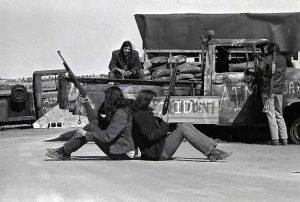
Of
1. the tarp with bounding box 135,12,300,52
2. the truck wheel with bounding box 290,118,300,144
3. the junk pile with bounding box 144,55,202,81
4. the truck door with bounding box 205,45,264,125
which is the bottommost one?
the truck wheel with bounding box 290,118,300,144

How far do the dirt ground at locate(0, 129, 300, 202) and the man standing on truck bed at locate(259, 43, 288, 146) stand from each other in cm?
171

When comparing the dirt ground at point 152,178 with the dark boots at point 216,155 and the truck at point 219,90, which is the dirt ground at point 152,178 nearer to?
the dark boots at point 216,155

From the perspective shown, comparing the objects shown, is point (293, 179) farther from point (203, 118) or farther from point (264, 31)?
point (264, 31)

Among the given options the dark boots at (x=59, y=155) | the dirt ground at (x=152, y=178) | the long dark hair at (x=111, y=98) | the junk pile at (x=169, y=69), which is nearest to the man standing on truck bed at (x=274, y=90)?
the dirt ground at (x=152, y=178)

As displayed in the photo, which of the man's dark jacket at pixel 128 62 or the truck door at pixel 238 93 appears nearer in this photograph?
the truck door at pixel 238 93

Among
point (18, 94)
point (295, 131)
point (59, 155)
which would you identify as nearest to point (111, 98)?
point (59, 155)

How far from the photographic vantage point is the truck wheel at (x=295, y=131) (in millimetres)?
14945

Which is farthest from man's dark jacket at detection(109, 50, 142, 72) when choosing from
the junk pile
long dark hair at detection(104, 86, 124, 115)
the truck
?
long dark hair at detection(104, 86, 124, 115)

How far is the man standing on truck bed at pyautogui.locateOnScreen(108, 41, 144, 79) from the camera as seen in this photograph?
1634 centimetres

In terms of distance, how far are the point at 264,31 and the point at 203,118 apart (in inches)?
233

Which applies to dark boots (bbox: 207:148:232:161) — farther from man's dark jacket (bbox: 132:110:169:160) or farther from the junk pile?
the junk pile

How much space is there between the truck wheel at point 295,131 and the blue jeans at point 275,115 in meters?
0.33

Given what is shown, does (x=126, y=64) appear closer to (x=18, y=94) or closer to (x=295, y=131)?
(x=295, y=131)

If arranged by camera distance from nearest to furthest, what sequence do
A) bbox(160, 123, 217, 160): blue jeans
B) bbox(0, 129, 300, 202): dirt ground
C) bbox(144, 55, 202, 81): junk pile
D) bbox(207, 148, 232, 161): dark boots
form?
bbox(0, 129, 300, 202): dirt ground
bbox(160, 123, 217, 160): blue jeans
bbox(207, 148, 232, 161): dark boots
bbox(144, 55, 202, 81): junk pile
